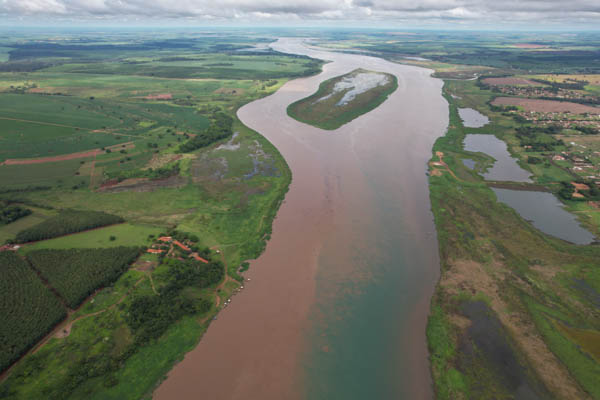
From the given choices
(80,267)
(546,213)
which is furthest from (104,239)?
(546,213)

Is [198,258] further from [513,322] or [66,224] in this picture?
[513,322]

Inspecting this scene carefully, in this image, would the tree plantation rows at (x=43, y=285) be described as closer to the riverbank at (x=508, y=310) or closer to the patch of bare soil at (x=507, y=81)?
the riverbank at (x=508, y=310)

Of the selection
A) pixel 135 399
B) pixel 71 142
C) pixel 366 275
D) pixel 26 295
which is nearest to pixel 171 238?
pixel 26 295

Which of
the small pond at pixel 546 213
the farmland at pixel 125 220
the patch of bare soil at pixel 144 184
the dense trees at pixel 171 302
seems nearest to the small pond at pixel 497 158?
the small pond at pixel 546 213

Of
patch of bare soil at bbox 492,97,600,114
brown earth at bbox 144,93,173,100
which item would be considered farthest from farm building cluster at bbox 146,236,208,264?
patch of bare soil at bbox 492,97,600,114

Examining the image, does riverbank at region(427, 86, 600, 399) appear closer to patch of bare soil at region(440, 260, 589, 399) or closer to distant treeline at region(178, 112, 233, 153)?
patch of bare soil at region(440, 260, 589, 399)

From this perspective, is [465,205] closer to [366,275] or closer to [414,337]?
[366,275]
